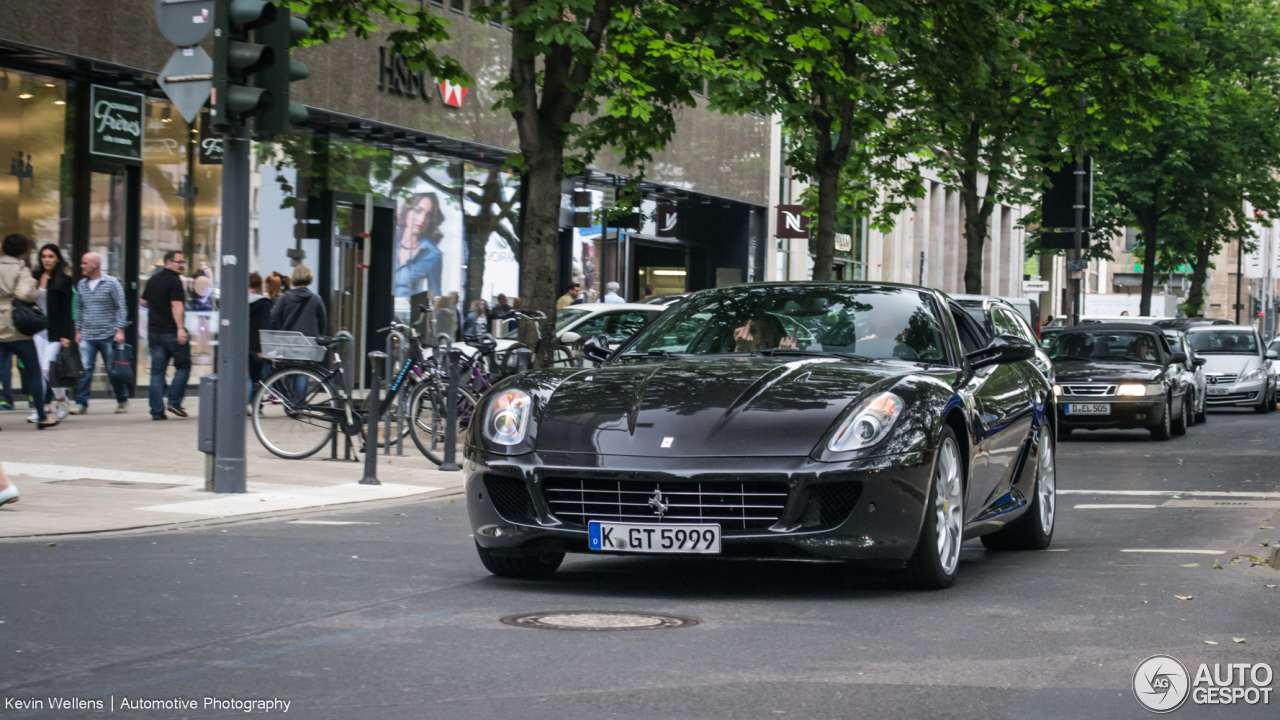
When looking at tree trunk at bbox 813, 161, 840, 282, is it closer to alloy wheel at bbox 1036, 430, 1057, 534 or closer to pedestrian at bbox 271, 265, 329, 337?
pedestrian at bbox 271, 265, 329, 337

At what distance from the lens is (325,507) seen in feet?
35.8

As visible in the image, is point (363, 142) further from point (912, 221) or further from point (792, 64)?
point (912, 221)

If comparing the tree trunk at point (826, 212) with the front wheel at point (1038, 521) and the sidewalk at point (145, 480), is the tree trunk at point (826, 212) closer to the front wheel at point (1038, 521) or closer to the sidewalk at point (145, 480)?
the sidewalk at point (145, 480)

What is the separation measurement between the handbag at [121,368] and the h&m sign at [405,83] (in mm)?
6796

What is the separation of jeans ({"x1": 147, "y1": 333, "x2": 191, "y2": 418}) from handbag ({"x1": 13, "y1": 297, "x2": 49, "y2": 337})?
2.01 metres

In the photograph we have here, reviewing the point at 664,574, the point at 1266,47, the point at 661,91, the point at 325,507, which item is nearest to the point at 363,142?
the point at 661,91

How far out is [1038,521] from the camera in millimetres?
9102

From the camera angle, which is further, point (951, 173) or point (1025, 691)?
point (951, 173)

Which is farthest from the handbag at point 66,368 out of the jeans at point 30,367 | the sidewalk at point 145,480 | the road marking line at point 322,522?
the road marking line at point 322,522

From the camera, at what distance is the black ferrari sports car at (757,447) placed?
→ 6.65m

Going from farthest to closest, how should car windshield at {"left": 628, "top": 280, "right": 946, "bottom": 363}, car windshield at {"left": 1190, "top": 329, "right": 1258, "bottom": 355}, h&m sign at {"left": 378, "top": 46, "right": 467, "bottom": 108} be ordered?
car windshield at {"left": 1190, "top": 329, "right": 1258, "bottom": 355}
h&m sign at {"left": 378, "top": 46, "right": 467, "bottom": 108}
car windshield at {"left": 628, "top": 280, "right": 946, "bottom": 363}

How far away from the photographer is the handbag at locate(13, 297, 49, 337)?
15898mm

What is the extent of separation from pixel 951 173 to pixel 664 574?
25.5 m

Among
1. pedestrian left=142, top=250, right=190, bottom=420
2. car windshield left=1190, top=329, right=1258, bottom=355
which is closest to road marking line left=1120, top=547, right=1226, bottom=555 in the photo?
pedestrian left=142, top=250, right=190, bottom=420
